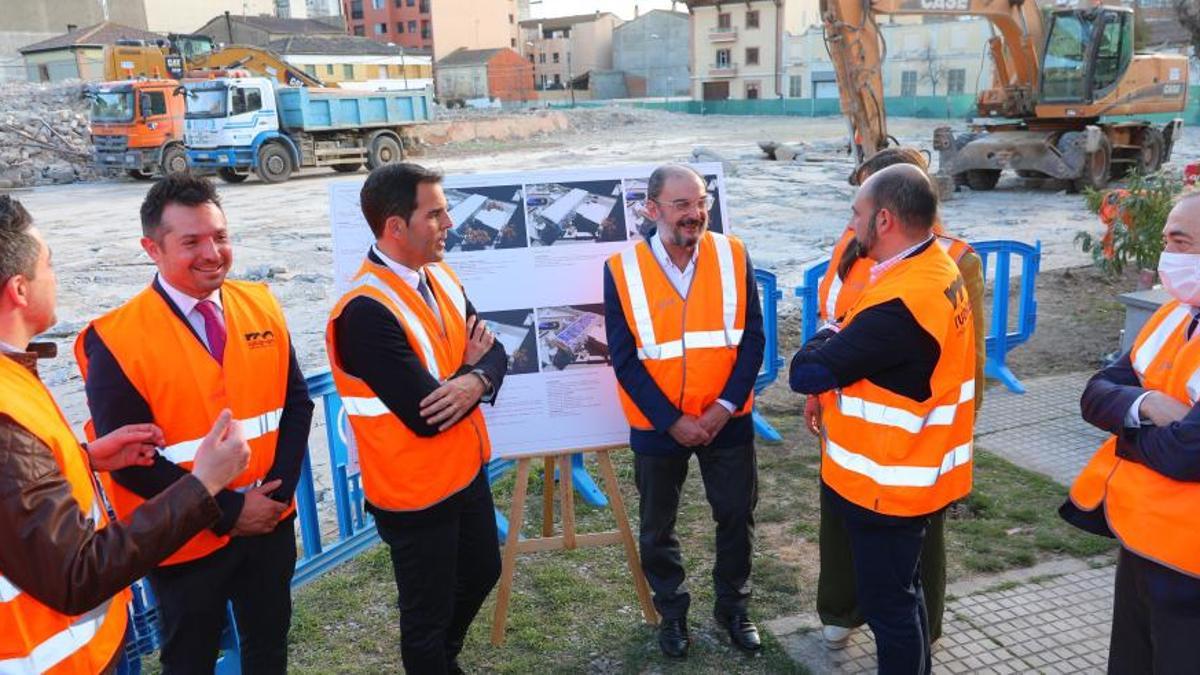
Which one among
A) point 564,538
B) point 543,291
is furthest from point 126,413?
point 564,538

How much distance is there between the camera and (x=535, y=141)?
119 feet

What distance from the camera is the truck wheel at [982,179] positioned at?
18109 mm

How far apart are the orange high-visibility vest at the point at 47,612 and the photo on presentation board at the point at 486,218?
206cm

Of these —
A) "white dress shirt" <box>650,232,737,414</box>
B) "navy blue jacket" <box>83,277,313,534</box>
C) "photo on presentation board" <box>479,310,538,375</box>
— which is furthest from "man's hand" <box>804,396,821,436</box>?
"navy blue jacket" <box>83,277,313,534</box>

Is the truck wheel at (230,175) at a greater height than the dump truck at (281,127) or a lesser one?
lesser

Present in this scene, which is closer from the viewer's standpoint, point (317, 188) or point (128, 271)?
point (128, 271)

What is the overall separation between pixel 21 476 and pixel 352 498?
279cm

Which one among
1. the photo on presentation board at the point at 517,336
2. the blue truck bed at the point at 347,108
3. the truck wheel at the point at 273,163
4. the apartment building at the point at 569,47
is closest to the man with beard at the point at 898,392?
the photo on presentation board at the point at 517,336

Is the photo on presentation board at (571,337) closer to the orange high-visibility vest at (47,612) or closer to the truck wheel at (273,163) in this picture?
the orange high-visibility vest at (47,612)

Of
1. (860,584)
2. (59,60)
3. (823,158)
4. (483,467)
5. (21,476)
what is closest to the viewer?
(21,476)

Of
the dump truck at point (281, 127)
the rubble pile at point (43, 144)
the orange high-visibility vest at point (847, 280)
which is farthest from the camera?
the rubble pile at point (43, 144)

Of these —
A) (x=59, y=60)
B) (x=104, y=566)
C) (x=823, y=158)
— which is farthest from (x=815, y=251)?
(x=59, y=60)

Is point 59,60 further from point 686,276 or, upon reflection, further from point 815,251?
point 686,276

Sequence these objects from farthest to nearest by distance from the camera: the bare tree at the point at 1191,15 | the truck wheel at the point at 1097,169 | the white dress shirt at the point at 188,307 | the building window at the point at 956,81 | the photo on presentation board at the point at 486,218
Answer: the building window at the point at 956,81 < the bare tree at the point at 1191,15 < the truck wheel at the point at 1097,169 < the photo on presentation board at the point at 486,218 < the white dress shirt at the point at 188,307
